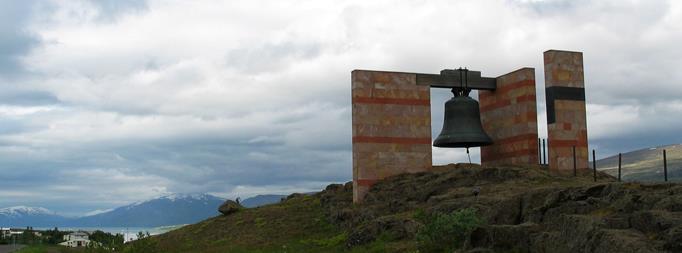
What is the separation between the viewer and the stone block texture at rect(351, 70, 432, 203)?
120 ft

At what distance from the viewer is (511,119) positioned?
Answer: 38406 mm

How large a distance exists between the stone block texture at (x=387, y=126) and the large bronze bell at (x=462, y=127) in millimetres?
1082

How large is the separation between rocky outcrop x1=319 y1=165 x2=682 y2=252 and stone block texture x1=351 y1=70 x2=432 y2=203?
3.50 ft

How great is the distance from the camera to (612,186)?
1981 centimetres

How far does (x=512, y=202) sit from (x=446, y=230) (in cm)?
206

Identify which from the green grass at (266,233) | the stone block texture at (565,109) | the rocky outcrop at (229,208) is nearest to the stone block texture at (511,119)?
the stone block texture at (565,109)

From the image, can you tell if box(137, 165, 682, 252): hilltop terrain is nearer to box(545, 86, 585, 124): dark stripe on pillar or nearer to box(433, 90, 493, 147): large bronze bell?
box(433, 90, 493, 147): large bronze bell

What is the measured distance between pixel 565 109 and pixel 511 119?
2.93 m

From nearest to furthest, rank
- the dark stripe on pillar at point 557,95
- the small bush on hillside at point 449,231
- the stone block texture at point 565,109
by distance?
the small bush on hillside at point 449,231
the stone block texture at point 565,109
the dark stripe on pillar at point 557,95

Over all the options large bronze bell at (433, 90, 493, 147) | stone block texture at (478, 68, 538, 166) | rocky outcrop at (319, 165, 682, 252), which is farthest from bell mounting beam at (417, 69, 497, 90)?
rocky outcrop at (319, 165, 682, 252)

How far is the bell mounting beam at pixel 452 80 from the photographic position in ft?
125

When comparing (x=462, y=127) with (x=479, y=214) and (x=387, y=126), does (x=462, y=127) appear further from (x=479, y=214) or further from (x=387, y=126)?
(x=479, y=214)

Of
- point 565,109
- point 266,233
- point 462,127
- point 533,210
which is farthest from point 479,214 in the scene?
point 565,109

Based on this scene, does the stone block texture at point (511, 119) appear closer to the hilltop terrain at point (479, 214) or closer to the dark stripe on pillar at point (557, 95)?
the dark stripe on pillar at point (557, 95)
